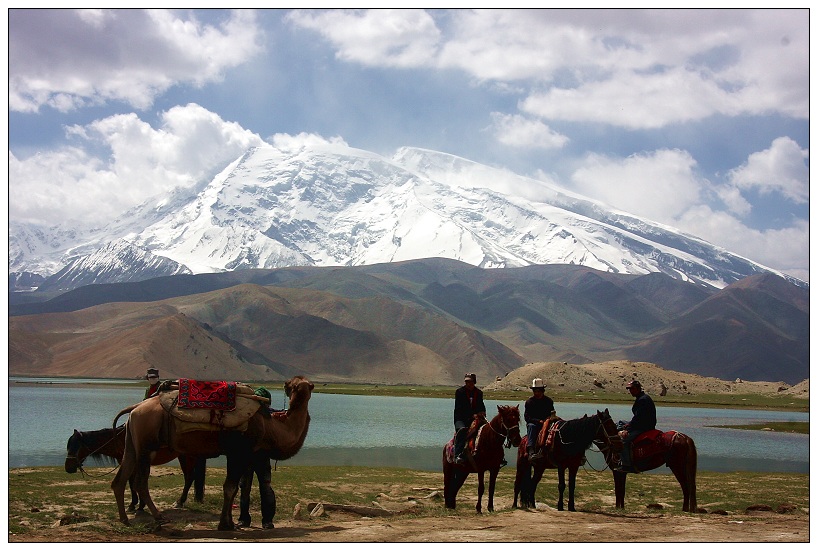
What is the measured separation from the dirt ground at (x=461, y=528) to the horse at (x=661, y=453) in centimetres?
107

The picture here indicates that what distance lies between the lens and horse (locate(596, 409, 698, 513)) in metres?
21.2

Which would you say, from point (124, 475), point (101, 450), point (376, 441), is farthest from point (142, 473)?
point (376, 441)

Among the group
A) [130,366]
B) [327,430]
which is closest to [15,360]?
[130,366]

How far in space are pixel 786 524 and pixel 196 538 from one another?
1234cm

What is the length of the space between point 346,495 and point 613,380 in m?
147

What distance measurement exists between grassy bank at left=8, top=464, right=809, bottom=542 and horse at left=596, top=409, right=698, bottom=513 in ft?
2.44

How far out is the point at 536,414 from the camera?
21891 mm

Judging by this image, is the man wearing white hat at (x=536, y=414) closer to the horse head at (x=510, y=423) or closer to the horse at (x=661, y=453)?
the horse at (x=661, y=453)

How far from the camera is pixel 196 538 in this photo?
1617cm

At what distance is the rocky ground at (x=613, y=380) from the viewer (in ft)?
525

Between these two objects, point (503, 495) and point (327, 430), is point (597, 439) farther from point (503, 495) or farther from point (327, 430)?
point (327, 430)

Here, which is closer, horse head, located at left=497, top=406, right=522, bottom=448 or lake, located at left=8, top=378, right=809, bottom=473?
horse head, located at left=497, top=406, right=522, bottom=448

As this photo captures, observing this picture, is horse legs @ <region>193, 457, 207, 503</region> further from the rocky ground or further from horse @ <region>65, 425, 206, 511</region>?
the rocky ground

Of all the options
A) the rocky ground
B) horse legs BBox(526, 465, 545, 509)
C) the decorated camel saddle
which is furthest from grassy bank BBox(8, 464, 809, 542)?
the rocky ground
